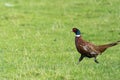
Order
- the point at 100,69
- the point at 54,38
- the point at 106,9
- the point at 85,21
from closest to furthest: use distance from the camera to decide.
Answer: the point at 100,69
the point at 54,38
the point at 85,21
the point at 106,9

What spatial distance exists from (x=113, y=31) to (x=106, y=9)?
4496mm

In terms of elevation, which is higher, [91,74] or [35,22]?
[91,74]

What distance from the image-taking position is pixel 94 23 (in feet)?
59.6

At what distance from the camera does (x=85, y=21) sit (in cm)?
1867

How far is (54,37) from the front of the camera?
1541 cm

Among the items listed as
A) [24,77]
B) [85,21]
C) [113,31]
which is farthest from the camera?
[85,21]

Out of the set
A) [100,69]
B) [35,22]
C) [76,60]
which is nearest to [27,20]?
[35,22]

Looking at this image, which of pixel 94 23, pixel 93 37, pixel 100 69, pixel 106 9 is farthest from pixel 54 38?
pixel 106 9

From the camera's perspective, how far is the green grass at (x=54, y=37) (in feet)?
33.9

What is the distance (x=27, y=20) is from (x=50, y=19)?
850 millimetres

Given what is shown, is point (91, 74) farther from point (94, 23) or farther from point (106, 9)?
point (106, 9)

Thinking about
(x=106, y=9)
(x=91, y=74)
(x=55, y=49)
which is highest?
(x=91, y=74)

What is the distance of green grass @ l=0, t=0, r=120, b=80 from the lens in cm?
1034

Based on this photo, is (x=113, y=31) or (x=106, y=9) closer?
(x=113, y=31)
